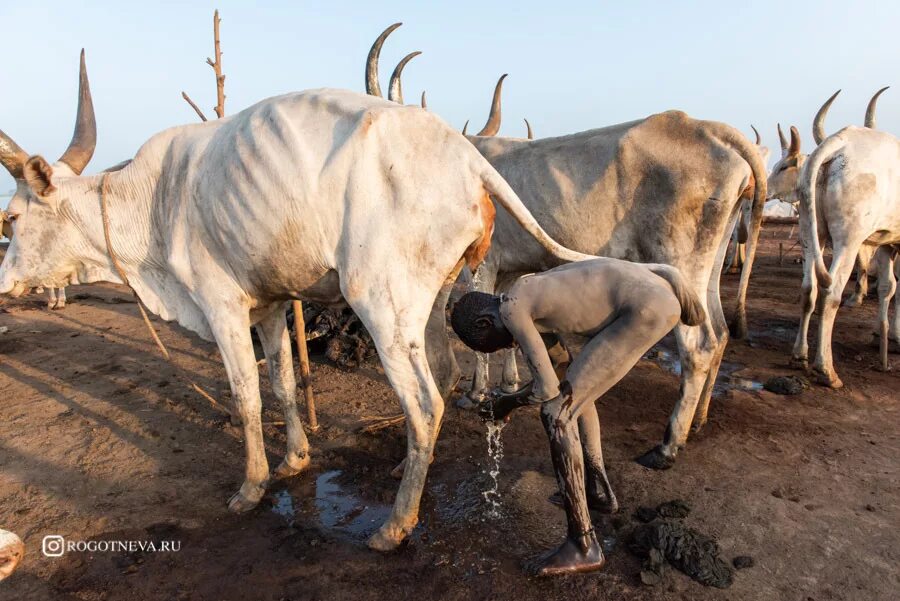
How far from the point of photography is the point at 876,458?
13.6ft

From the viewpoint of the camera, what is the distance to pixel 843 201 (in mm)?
5648

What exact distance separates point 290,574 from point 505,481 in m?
1.46

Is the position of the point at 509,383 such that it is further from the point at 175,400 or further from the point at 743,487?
the point at 175,400

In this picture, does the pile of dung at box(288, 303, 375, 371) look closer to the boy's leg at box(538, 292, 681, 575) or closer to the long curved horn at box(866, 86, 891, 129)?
the boy's leg at box(538, 292, 681, 575)

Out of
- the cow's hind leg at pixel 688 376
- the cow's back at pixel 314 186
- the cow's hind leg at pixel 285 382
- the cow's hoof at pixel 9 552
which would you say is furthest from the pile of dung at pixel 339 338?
the cow's hoof at pixel 9 552

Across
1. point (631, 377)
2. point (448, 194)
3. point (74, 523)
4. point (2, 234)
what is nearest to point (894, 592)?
point (448, 194)

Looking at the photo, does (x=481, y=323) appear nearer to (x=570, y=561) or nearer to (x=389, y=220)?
(x=389, y=220)

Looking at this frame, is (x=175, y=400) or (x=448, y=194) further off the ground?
(x=448, y=194)

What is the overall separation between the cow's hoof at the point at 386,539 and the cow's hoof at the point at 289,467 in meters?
1.10

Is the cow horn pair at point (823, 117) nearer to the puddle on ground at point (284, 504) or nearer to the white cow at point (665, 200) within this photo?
the white cow at point (665, 200)

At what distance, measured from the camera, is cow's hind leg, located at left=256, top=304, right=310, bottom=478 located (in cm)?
419

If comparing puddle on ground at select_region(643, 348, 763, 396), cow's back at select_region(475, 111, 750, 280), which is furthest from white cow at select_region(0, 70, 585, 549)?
puddle on ground at select_region(643, 348, 763, 396)

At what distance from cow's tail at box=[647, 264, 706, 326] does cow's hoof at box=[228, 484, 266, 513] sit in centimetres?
269

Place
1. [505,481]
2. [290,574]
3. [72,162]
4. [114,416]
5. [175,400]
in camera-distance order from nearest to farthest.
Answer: [290,574] → [505,481] → [72,162] → [114,416] → [175,400]
